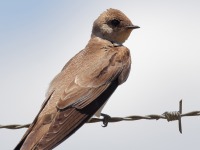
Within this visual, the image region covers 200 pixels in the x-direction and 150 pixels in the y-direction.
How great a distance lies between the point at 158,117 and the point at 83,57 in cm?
204

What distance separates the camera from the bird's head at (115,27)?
10383 mm

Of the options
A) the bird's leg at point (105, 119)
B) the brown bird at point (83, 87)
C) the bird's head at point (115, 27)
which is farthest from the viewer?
A: the bird's head at point (115, 27)

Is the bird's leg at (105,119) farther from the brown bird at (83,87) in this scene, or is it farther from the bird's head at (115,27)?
the bird's head at (115,27)

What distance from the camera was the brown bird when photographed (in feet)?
25.8

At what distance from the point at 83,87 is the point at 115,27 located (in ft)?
6.68

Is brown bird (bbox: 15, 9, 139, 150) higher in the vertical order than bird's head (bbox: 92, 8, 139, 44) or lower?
lower

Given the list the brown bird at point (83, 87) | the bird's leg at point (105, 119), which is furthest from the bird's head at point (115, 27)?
the bird's leg at point (105, 119)

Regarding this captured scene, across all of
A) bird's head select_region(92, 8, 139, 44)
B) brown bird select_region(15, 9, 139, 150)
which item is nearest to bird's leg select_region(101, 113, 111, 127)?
brown bird select_region(15, 9, 139, 150)

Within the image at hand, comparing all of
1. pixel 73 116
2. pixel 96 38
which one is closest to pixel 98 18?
pixel 96 38

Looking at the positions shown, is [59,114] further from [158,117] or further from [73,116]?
[158,117]

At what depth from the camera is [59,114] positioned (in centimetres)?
812

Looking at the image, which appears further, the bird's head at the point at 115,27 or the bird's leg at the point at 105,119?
the bird's head at the point at 115,27

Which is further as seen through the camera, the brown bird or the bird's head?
the bird's head

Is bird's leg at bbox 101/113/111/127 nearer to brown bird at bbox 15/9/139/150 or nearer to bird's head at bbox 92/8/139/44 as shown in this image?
brown bird at bbox 15/9/139/150
